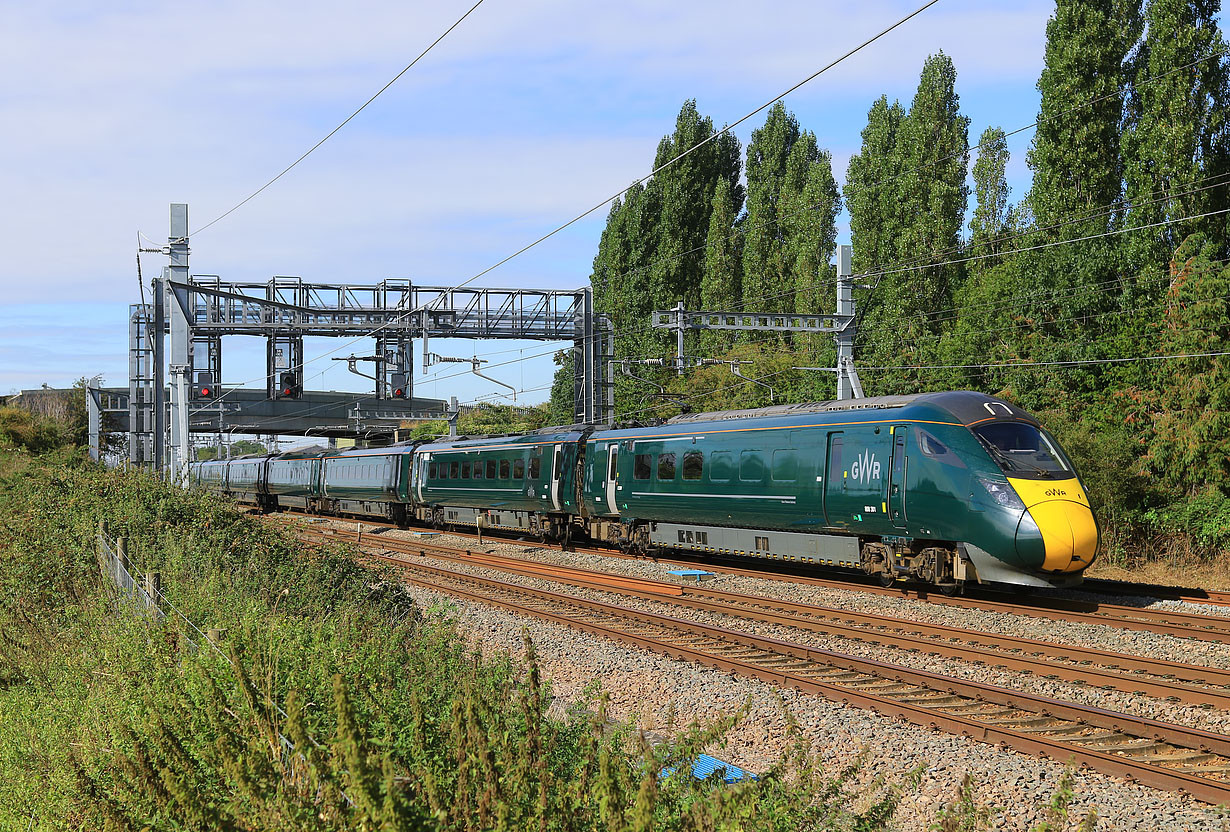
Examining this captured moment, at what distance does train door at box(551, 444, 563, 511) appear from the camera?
26.2 meters

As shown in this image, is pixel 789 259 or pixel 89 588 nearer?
pixel 89 588

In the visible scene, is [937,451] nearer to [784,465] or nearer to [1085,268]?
[784,465]

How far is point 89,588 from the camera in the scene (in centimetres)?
1338

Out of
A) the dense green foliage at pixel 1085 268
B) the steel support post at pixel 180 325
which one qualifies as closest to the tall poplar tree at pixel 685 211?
the dense green foliage at pixel 1085 268

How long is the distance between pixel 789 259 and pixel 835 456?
3140 cm

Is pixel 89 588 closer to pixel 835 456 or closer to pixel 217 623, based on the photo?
pixel 217 623

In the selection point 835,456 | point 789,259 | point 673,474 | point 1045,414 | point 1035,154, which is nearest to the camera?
point 835,456

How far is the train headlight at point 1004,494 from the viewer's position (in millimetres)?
13945

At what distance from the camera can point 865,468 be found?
16375 millimetres

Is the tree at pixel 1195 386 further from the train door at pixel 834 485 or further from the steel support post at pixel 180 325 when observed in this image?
the steel support post at pixel 180 325

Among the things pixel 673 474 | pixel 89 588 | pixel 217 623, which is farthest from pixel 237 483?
pixel 217 623

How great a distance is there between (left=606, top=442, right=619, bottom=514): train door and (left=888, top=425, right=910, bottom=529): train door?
9.04 metres

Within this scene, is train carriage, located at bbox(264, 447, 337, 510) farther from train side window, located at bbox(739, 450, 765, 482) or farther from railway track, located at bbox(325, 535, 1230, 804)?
Result: railway track, located at bbox(325, 535, 1230, 804)

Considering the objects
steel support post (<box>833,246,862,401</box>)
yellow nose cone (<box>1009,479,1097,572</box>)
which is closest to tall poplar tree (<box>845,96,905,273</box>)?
steel support post (<box>833,246,862,401</box>)
